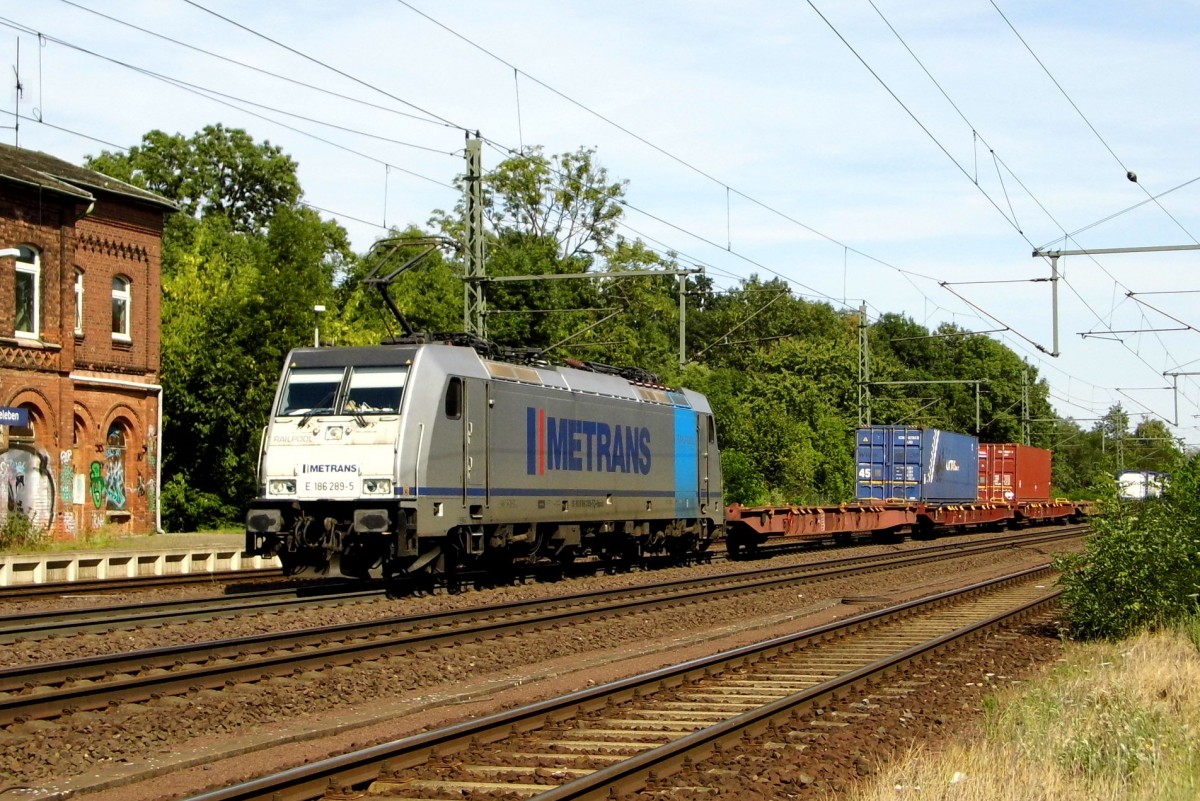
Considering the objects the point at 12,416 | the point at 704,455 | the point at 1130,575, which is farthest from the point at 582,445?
the point at 12,416

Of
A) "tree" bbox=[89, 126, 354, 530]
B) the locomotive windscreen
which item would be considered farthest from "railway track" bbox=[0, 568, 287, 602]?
"tree" bbox=[89, 126, 354, 530]

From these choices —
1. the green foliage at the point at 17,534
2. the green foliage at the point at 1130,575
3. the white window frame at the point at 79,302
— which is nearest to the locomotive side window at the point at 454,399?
the green foliage at the point at 1130,575

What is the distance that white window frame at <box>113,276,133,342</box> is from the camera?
120ft

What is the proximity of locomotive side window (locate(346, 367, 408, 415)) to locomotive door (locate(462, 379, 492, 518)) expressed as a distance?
4.00ft

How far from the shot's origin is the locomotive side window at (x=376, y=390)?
1848 centimetres

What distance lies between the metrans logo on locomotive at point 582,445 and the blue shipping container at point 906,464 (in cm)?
1713

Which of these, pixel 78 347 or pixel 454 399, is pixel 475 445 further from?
pixel 78 347

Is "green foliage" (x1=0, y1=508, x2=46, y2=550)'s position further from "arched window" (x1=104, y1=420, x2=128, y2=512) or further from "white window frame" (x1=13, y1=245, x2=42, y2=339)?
"arched window" (x1=104, y1=420, x2=128, y2=512)

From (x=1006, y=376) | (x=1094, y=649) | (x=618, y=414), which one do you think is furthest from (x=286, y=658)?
(x=1006, y=376)

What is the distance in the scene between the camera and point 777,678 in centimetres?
1249

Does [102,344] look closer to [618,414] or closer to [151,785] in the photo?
[618,414]

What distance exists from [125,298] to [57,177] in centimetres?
437

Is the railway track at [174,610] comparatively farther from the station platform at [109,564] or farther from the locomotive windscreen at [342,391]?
the station platform at [109,564]

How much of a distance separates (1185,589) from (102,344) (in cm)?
2787
